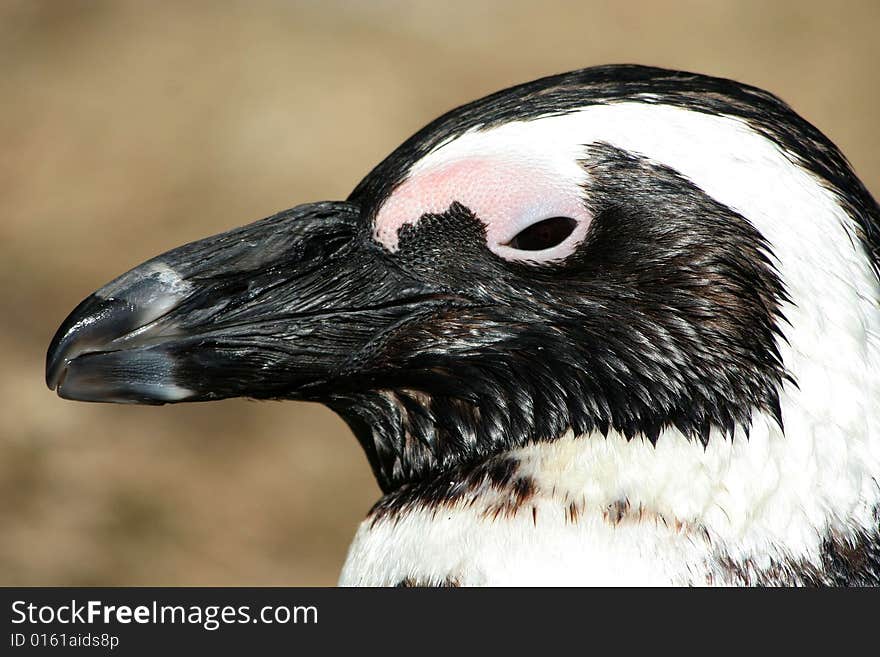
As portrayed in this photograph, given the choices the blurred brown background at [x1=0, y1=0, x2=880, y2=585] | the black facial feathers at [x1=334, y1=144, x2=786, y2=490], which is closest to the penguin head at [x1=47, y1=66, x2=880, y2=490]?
the black facial feathers at [x1=334, y1=144, x2=786, y2=490]

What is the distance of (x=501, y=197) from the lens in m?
1.61

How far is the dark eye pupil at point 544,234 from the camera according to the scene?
5.24 ft

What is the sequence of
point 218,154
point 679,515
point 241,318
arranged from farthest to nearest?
point 218,154 → point 241,318 → point 679,515

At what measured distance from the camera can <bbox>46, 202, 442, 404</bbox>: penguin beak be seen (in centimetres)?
170

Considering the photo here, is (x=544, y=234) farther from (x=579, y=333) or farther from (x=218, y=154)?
(x=218, y=154)

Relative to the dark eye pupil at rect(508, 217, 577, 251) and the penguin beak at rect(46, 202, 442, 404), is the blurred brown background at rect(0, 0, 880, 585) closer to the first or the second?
the penguin beak at rect(46, 202, 442, 404)

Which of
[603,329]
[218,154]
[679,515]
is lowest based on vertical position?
[679,515]

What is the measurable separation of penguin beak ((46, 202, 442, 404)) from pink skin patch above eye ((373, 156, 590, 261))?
12 cm

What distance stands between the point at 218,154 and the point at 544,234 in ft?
16.1

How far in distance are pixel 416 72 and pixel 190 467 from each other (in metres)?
3.00

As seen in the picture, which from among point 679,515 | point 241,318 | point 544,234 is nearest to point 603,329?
point 544,234

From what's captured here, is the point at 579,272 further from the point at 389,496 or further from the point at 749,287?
the point at 389,496

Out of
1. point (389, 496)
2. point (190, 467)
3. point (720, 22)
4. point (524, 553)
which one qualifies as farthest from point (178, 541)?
point (720, 22)

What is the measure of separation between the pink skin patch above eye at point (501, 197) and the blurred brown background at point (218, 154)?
3.18m
